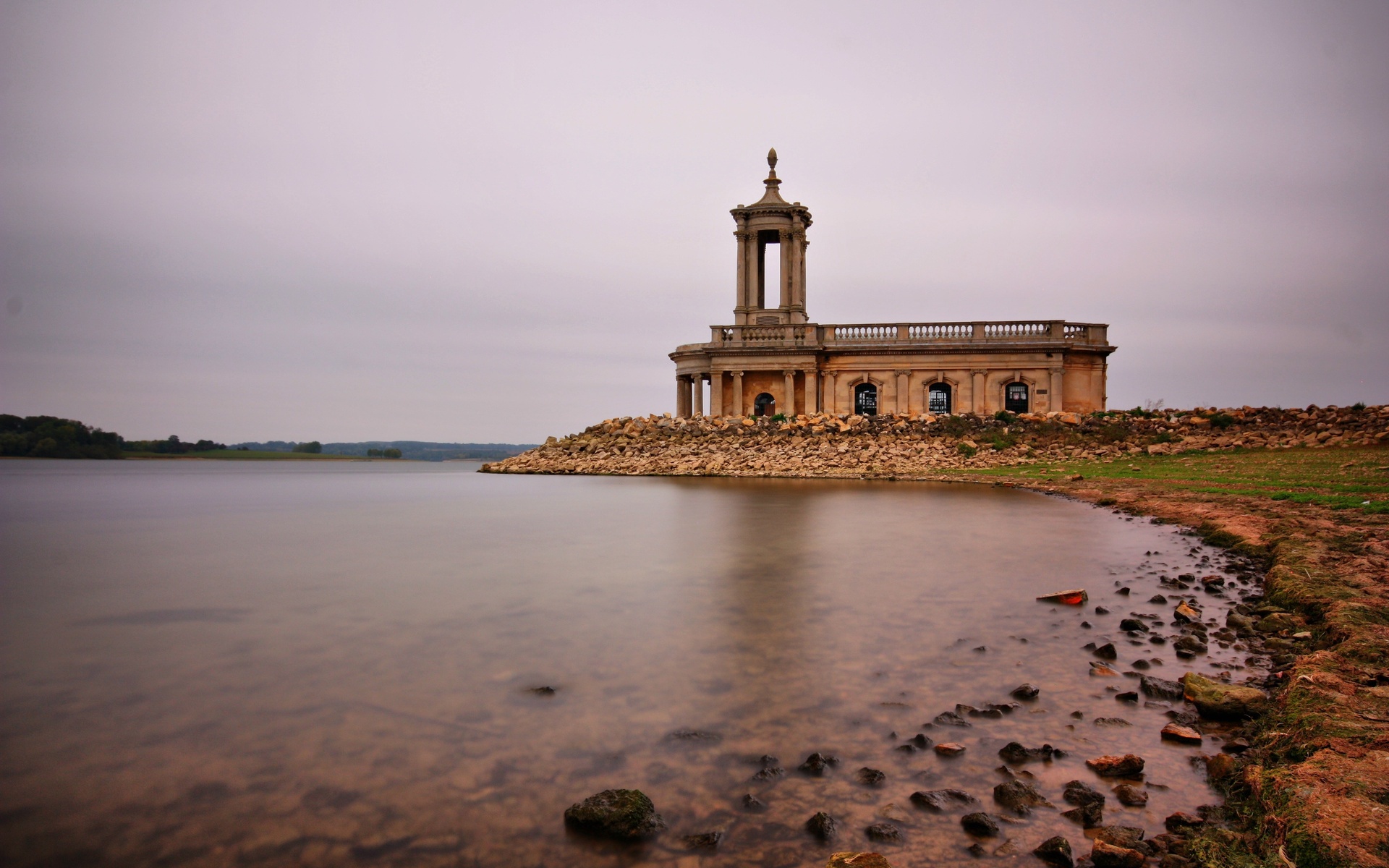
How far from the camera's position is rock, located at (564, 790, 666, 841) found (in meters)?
3.48

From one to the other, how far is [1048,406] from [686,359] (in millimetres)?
19601

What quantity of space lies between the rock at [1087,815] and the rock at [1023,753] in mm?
538

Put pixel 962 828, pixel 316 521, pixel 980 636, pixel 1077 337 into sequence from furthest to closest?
pixel 1077 337, pixel 316 521, pixel 980 636, pixel 962 828

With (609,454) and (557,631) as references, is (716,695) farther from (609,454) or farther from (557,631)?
(609,454)

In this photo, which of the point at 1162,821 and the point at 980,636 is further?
the point at 980,636

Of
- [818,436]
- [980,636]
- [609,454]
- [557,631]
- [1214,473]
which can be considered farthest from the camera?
[609,454]

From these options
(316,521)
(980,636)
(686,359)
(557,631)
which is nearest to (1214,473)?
(980,636)

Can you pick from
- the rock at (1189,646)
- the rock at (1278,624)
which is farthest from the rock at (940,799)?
the rock at (1278,624)

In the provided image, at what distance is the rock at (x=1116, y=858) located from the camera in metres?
3.15

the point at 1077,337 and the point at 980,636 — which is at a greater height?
the point at 1077,337

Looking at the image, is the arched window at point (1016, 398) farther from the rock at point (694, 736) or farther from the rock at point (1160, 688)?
the rock at point (694, 736)

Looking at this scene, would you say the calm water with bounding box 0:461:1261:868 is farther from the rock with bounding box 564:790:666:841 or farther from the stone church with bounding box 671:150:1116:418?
the stone church with bounding box 671:150:1116:418

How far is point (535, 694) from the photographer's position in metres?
5.39

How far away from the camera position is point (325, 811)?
12.2 feet
